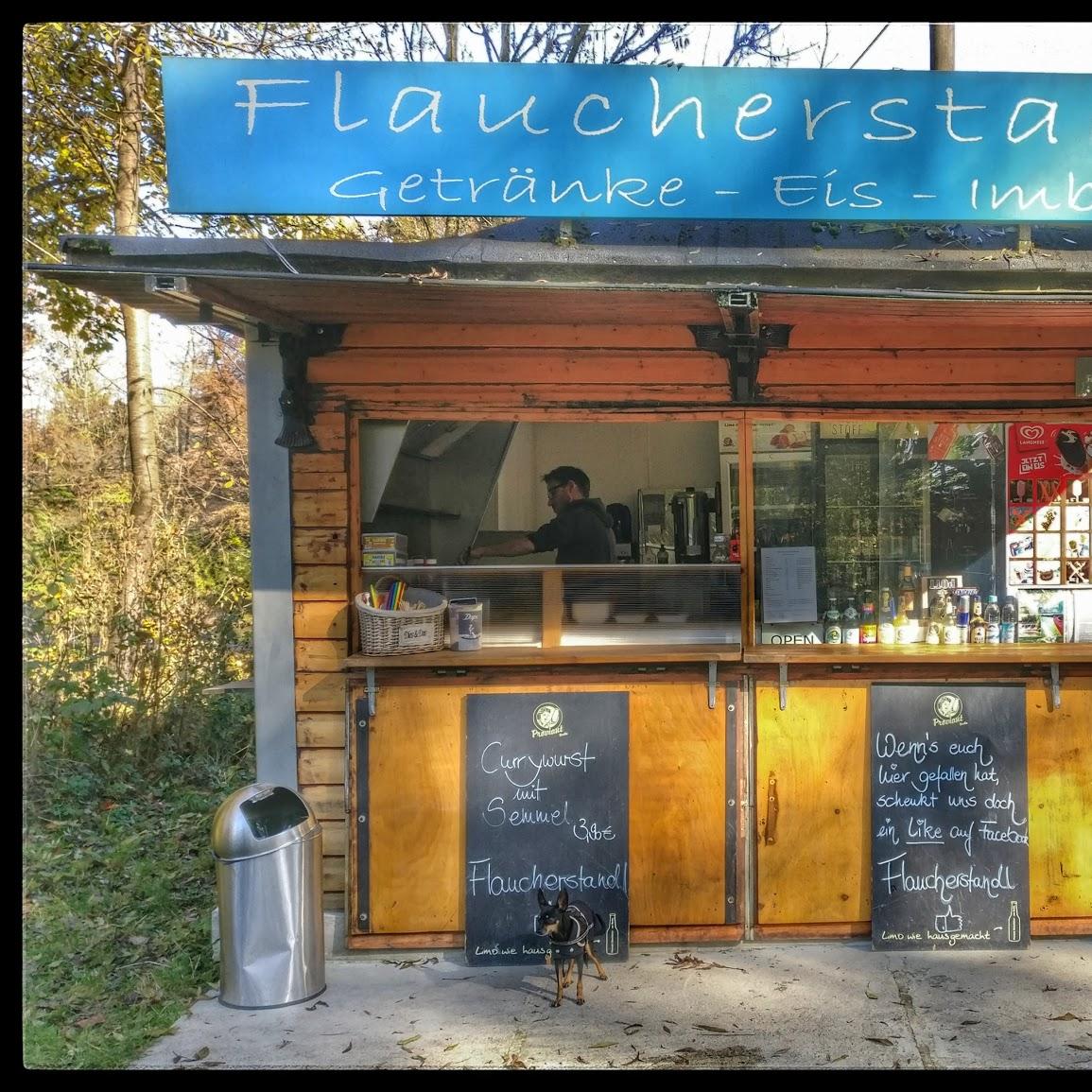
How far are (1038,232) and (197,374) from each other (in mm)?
13459

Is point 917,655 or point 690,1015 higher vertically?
point 917,655

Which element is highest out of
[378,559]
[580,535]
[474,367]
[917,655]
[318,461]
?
[474,367]

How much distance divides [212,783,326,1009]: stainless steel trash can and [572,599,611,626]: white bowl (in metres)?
1.56

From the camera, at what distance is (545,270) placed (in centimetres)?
374

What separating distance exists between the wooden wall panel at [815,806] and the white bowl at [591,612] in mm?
790

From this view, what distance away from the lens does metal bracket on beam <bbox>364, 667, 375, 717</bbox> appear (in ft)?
15.1

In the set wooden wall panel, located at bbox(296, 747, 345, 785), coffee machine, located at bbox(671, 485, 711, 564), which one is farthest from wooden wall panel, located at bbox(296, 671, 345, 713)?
coffee machine, located at bbox(671, 485, 711, 564)

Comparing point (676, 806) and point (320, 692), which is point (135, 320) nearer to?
point (320, 692)

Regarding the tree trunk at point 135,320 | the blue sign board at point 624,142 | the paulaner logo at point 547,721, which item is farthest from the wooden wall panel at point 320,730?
the tree trunk at point 135,320

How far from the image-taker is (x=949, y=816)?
4.69 meters

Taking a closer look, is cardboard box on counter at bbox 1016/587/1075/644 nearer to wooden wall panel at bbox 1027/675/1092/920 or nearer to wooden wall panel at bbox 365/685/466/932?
wooden wall panel at bbox 1027/675/1092/920

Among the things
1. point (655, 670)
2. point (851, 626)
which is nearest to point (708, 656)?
point (655, 670)

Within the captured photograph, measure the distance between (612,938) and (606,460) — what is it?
2400 millimetres

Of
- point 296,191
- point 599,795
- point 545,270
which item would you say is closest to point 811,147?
point 545,270
